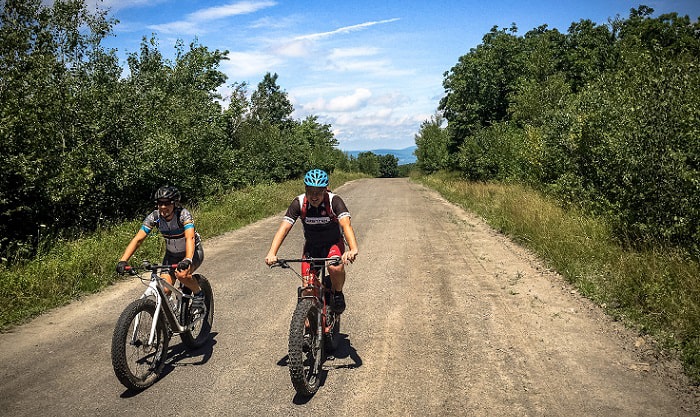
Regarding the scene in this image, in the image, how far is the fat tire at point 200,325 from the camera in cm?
534

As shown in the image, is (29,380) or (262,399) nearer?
(262,399)

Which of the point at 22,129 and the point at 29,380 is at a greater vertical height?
the point at 22,129

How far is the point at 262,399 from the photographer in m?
4.26

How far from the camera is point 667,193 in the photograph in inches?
326

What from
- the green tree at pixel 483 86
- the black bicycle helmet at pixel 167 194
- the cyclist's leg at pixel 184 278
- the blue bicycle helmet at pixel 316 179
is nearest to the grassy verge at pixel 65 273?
the cyclist's leg at pixel 184 278

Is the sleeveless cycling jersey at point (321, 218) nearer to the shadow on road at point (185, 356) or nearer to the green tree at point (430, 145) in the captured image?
the shadow on road at point (185, 356)

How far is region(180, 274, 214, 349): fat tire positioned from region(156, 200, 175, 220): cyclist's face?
80 centimetres

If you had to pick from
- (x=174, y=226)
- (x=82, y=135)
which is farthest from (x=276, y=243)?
(x=82, y=135)

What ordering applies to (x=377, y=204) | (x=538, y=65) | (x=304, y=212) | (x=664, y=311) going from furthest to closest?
1. (x=538, y=65)
2. (x=377, y=204)
3. (x=664, y=311)
4. (x=304, y=212)

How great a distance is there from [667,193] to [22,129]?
12342 mm

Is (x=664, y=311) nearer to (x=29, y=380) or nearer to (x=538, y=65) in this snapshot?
(x=29, y=380)

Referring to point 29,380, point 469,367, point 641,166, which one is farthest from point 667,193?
point 29,380

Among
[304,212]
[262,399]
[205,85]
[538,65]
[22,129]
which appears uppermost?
[538,65]

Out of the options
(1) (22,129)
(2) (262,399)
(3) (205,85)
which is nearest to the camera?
(2) (262,399)
